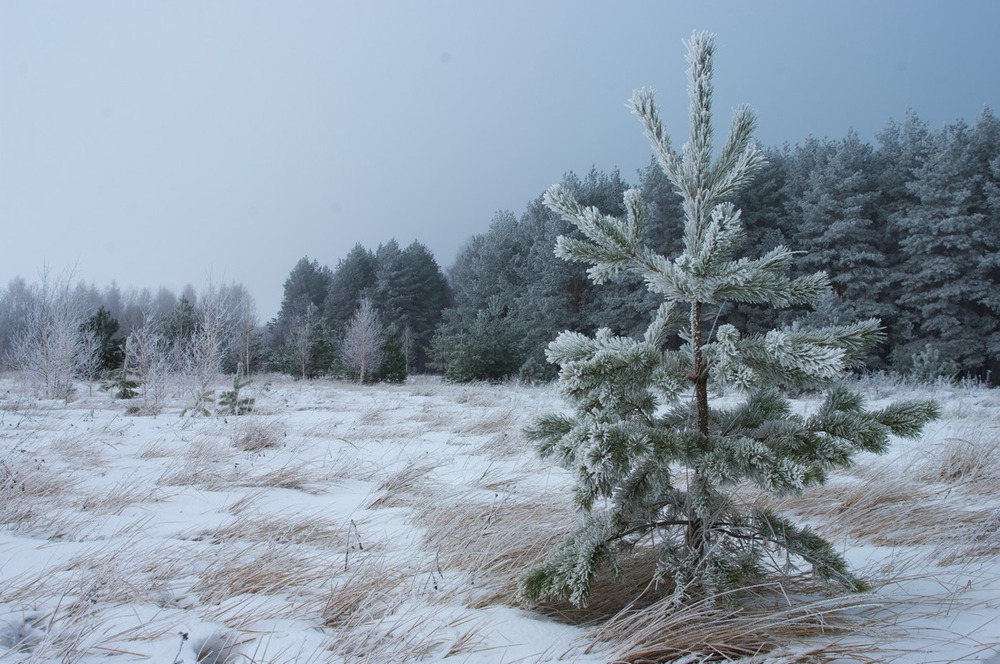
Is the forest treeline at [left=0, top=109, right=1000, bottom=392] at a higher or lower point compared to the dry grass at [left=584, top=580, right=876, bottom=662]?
higher

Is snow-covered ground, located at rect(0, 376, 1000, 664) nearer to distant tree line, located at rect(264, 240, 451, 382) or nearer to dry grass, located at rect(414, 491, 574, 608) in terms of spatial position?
dry grass, located at rect(414, 491, 574, 608)

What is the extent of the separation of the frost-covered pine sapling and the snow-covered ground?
0.24 metres

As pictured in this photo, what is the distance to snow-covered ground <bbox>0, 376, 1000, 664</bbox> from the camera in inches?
64.9

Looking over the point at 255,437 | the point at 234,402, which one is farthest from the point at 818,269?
the point at 255,437

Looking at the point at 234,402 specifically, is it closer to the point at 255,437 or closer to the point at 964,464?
the point at 255,437

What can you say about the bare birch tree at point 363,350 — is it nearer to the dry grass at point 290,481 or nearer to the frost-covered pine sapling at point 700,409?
the dry grass at point 290,481

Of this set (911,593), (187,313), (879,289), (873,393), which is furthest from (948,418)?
(187,313)

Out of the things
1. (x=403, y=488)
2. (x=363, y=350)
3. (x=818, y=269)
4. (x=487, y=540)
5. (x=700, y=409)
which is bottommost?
(x=403, y=488)

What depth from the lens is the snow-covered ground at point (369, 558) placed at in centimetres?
165

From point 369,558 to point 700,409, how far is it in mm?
1615

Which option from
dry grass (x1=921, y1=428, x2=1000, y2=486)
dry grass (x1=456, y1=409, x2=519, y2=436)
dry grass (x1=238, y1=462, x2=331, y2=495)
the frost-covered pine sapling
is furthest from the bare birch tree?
the frost-covered pine sapling

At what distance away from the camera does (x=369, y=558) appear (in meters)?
2.50

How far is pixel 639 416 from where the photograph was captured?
6.44 feet

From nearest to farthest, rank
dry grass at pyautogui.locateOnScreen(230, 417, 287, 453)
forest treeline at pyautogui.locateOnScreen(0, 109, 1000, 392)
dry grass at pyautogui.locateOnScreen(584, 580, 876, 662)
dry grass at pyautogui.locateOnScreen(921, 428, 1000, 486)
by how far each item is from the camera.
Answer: dry grass at pyautogui.locateOnScreen(584, 580, 876, 662) < dry grass at pyautogui.locateOnScreen(921, 428, 1000, 486) < dry grass at pyautogui.locateOnScreen(230, 417, 287, 453) < forest treeline at pyautogui.locateOnScreen(0, 109, 1000, 392)
